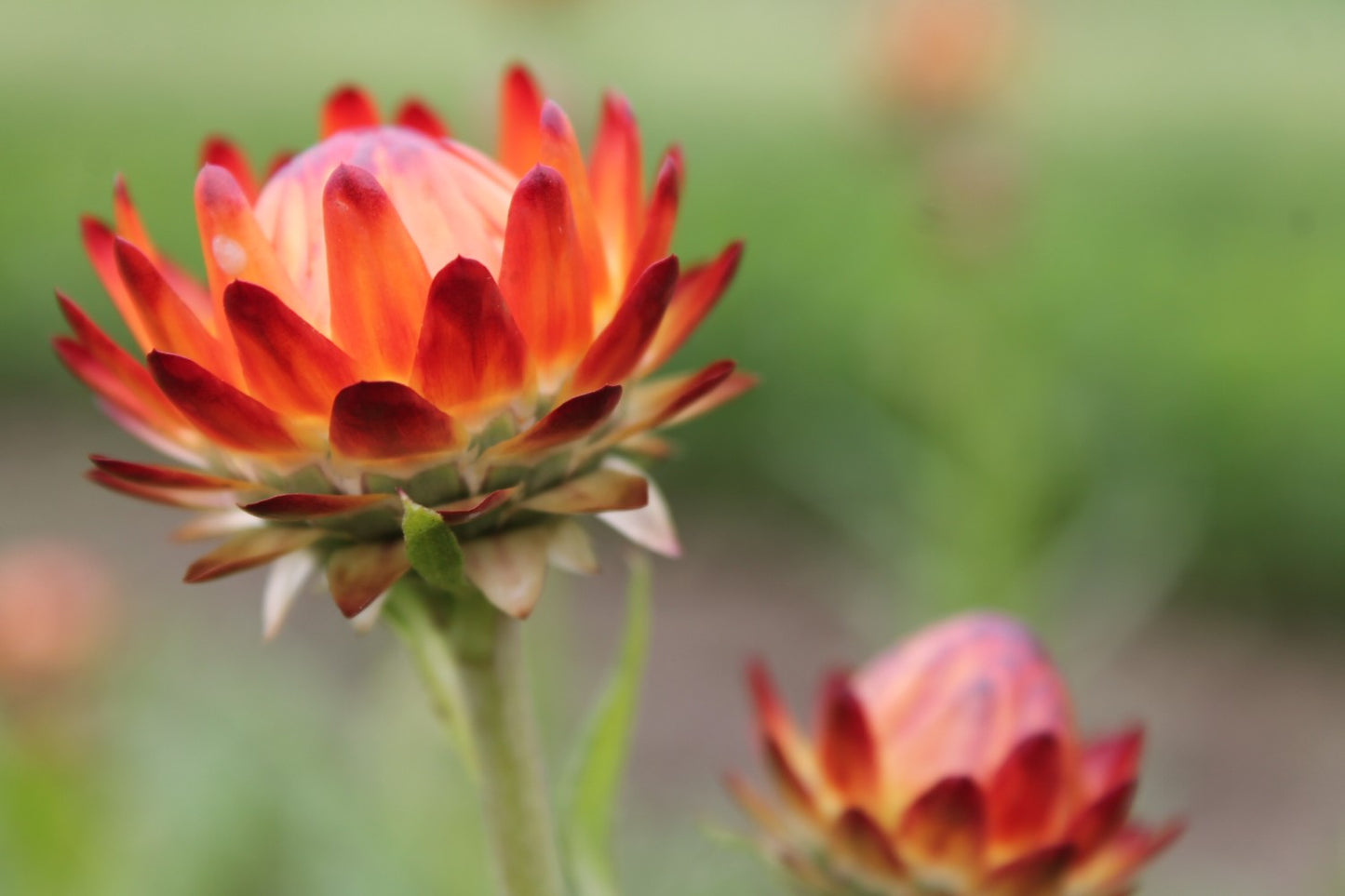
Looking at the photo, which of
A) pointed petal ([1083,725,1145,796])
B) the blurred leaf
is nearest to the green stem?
the blurred leaf

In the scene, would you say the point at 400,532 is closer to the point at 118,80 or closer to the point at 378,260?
the point at 378,260

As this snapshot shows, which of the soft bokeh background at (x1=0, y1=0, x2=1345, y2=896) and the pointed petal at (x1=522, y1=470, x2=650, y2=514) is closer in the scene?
the pointed petal at (x1=522, y1=470, x2=650, y2=514)

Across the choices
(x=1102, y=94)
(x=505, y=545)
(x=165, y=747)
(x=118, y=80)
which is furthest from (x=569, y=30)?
(x=118, y=80)

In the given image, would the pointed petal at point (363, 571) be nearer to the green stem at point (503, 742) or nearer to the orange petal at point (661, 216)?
the green stem at point (503, 742)

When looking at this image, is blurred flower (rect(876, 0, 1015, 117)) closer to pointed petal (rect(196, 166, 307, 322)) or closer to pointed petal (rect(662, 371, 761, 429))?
pointed petal (rect(662, 371, 761, 429))

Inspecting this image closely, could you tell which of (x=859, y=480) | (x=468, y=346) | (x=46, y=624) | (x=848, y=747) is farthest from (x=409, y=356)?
(x=859, y=480)

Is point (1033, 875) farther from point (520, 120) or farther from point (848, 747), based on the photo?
point (520, 120)
